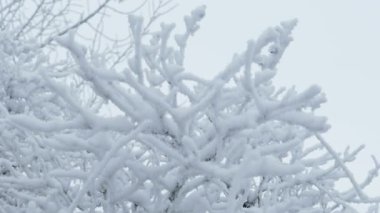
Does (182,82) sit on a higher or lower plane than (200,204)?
higher

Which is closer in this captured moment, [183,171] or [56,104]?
[183,171]

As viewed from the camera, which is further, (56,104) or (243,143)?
(56,104)

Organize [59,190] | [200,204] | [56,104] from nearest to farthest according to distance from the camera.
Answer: [200,204], [59,190], [56,104]

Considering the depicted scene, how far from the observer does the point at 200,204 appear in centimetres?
184

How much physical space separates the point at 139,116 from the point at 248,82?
0.36 m

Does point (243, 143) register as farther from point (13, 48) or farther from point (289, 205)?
point (13, 48)

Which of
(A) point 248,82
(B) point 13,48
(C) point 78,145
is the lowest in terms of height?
(C) point 78,145

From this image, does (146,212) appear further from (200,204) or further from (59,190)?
(59,190)

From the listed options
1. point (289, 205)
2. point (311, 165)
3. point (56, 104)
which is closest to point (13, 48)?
point (56, 104)

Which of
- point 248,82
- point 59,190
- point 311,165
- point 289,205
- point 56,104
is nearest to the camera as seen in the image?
point 248,82

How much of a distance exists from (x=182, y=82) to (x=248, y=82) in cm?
34

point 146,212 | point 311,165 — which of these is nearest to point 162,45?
point 146,212

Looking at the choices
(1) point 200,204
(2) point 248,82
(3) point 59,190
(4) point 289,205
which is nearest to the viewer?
(2) point 248,82

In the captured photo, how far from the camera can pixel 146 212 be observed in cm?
189
